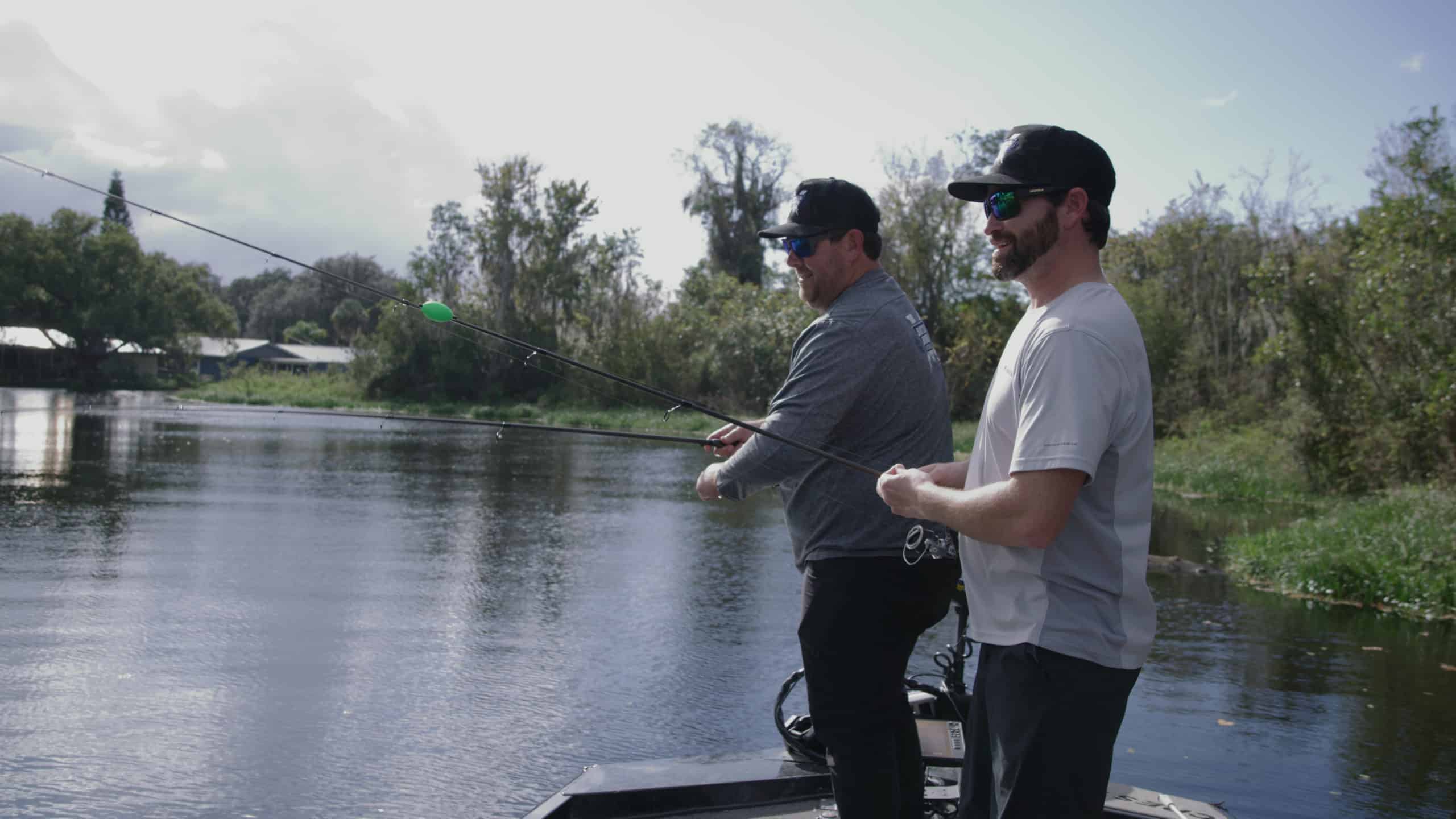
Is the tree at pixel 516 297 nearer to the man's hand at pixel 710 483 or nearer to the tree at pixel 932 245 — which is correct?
the tree at pixel 932 245

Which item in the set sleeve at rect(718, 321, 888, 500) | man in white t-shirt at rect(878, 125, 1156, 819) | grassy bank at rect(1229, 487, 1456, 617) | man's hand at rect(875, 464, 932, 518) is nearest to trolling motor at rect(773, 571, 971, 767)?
sleeve at rect(718, 321, 888, 500)

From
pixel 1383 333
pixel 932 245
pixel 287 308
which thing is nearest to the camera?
pixel 1383 333

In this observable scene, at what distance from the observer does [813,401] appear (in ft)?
10.4

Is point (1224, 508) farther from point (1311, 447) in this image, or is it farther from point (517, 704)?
point (517, 704)

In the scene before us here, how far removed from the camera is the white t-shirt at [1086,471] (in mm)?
2180

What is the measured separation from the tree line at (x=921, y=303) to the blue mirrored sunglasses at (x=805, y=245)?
5.13 metres

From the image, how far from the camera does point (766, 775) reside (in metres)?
3.95

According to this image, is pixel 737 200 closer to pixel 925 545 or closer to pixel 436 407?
pixel 436 407

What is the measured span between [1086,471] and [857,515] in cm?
105

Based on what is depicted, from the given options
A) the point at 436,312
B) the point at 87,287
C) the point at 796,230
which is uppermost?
the point at 87,287

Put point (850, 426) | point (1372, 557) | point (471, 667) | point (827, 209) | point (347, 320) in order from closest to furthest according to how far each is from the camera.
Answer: point (850, 426), point (827, 209), point (471, 667), point (1372, 557), point (347, 320)

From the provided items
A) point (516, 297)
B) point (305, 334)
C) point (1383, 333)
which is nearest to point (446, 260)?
point (516, 297)

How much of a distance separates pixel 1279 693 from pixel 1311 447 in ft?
41.2

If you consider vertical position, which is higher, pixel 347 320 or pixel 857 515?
pixel 347 320
